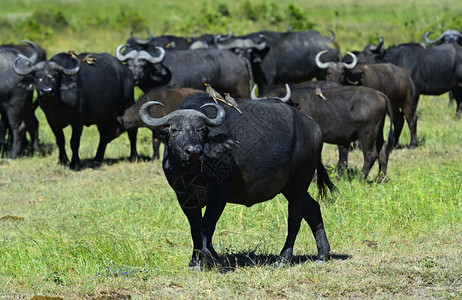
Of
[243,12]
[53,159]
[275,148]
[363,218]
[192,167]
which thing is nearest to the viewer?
[192,167]

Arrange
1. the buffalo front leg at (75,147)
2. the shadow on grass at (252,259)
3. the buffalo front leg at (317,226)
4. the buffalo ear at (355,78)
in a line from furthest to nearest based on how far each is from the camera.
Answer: the buffalo ear at (355,78) < the buffalo front leg at (75,147) < the buffalo front leg at (317,226) < the shadow on grass at (252,259)

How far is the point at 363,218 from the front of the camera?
8.62 meters

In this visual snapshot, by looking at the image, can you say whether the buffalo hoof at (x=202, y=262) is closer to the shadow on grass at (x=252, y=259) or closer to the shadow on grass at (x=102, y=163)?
the shadow on grass at (x=252, y=259)

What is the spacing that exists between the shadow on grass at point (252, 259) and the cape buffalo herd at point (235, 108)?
0.67 ft

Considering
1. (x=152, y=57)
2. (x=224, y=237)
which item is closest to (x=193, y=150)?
(x=224, y=237)

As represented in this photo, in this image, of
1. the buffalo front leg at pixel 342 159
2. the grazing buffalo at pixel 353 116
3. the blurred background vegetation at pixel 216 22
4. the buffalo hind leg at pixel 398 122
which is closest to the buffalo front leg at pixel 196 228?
the grazing buffalo at pixel 353 116

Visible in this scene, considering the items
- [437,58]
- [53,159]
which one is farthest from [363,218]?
[437,58]

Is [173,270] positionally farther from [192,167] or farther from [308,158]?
[308,158]

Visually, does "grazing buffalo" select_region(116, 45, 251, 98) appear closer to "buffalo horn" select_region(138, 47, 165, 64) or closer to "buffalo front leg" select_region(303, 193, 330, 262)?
"buffalo horn" select_region(138, 47, 165, 64)

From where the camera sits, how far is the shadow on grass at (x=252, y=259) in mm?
6848

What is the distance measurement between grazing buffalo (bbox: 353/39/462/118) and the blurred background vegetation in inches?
340

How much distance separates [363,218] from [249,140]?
2.60m

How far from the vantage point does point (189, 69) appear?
627 inches

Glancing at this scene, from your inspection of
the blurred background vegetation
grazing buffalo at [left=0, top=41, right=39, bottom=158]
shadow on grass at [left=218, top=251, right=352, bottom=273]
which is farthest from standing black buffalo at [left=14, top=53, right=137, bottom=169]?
the blurred background vegetation
